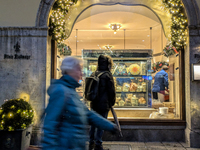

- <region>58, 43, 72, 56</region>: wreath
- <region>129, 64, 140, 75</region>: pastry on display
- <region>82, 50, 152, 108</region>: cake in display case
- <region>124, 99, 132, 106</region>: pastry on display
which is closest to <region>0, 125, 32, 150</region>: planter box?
<region>58, 43, 72, 56</region>: wreath

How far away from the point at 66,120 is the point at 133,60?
5.38 m

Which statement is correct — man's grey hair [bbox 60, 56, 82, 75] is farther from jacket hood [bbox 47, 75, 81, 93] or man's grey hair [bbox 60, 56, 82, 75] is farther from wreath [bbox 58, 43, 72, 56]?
wreath [bbox 58, 43, 72, 56]

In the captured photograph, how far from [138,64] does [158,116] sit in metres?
1.85

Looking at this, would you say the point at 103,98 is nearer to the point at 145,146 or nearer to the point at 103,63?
the point at 103,63

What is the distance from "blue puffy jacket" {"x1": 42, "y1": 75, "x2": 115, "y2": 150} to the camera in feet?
5.67

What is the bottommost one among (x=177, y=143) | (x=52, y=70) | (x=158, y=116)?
(x=177, y=143)

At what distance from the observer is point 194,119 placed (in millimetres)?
5324

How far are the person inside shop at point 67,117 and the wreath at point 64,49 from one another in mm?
4499

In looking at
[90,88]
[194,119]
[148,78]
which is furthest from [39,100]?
[194,119]

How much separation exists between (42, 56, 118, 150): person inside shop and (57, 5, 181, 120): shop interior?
4.21 m

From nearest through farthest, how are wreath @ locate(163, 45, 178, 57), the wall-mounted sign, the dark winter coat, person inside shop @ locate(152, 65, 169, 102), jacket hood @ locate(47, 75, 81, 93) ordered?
jacket hood @ locate(47, 75, 81, 93)
the dark winter coat
the wall-mounted sign
wreath @ locate(163, 45, 178, 57)
person inside shop @ locate(152, 65, 169, 102)

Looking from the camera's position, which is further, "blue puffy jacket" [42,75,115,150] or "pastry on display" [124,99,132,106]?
"pastry on display" [124,99,132,106]

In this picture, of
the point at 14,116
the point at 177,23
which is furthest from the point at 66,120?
the point at 177,23

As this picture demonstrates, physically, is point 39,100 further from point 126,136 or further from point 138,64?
point 138,64
